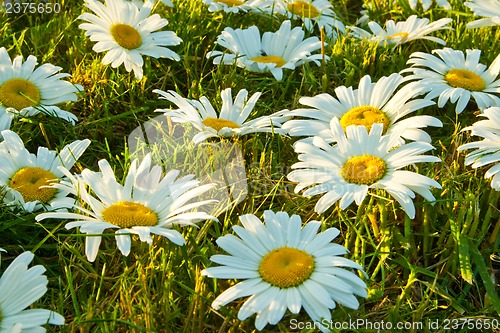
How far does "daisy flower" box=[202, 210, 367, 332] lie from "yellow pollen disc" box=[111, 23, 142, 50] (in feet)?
3.75

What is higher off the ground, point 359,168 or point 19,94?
point 19,94

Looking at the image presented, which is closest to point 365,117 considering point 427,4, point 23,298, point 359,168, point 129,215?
point 359,168

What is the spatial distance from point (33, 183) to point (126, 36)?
87 centimetres

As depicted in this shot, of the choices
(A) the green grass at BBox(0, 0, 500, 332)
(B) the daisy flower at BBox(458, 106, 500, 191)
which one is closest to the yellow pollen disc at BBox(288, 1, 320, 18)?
(A) the green grass at BBox(0, 0, 500, 332)

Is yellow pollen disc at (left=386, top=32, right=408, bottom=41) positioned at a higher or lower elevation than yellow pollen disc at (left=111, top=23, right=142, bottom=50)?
lower

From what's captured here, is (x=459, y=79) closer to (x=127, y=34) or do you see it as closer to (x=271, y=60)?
(x=271, y=60)

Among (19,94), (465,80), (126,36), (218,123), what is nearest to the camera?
(218,123)

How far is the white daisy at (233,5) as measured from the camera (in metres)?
3.14

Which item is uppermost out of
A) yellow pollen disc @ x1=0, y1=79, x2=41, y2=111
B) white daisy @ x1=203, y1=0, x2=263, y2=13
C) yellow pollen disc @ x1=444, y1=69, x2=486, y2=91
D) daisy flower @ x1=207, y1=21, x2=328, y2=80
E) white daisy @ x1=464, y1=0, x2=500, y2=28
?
white daisy @ x1=203, y1=0, x2=263, y2=13

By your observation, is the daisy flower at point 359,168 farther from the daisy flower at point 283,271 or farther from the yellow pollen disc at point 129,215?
the yellow pollen disc at point 129,215

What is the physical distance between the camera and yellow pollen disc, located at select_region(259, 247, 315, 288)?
72.0 inches

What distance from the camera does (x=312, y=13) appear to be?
3410mm

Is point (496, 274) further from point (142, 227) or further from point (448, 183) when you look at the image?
point (142, 227)

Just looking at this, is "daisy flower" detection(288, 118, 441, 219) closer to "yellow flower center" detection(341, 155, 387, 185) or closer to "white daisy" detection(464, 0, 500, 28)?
"yellow flower center" detection(341, 155, 387, 185)
